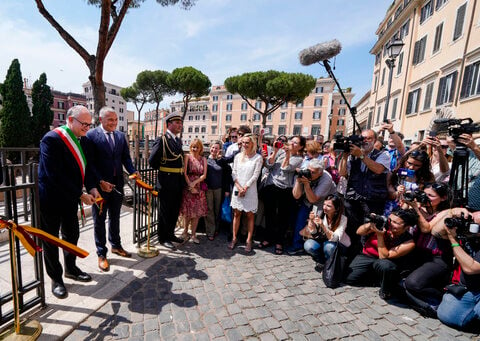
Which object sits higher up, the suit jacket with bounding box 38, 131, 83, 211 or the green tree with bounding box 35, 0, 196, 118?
the green tree with bounding box 35, 0, 196, 118

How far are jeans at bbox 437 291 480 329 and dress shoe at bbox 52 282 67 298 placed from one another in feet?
13.5

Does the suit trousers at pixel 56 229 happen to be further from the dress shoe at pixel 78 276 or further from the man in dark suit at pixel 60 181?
the dress shoe at pixel 78 276

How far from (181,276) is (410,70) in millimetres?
20439

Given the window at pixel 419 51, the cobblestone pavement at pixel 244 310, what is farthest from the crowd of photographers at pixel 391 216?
the window at pixel 419 51

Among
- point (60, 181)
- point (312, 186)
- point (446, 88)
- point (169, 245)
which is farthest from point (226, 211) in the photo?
point (446, 88)

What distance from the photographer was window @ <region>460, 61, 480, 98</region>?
10469 mm

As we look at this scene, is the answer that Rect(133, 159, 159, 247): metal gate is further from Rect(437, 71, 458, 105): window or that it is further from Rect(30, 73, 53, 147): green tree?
Rect(30, 73, 53, 147): green tree

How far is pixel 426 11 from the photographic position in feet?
49.5

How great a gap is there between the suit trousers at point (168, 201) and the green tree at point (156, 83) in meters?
29.8

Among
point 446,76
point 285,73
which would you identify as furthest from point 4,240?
point 285,73

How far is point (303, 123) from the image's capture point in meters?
48.4

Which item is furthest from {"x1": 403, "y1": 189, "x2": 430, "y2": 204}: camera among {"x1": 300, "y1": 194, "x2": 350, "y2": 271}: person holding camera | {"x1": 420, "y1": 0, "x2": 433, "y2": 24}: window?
{"x1": 420, "y1": 0, "x2": 433, "y2": 24}: window

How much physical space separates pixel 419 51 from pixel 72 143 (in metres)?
20.7

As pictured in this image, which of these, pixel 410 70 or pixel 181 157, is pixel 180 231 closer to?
pixel 181 157
